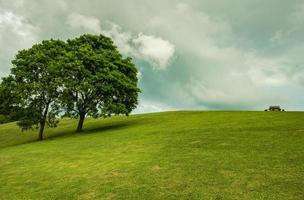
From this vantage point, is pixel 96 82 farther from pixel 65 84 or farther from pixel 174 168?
pixel 174 168

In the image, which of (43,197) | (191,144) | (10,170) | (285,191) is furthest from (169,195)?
(10,170)

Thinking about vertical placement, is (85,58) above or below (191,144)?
above

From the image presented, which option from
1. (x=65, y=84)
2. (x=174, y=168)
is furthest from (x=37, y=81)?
(x=174, y=168)

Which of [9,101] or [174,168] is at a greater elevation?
[9,101]

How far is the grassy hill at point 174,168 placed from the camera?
23.0 m

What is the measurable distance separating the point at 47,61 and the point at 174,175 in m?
43.9

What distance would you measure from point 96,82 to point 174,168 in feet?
125

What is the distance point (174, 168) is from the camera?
28375 mm

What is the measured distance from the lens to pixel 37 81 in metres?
64.0

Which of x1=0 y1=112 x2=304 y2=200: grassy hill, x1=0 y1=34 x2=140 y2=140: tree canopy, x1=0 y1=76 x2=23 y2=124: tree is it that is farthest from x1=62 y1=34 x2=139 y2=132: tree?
x1=0 y1=112 x2=304 y2=200: grassy hill

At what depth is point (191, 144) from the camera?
38.0 meters

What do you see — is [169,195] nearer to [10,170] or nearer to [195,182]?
[195,182]

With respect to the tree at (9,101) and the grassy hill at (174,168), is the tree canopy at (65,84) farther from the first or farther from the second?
the grassy hill at (174,168)

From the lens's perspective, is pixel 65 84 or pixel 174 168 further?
pixel 65 84
